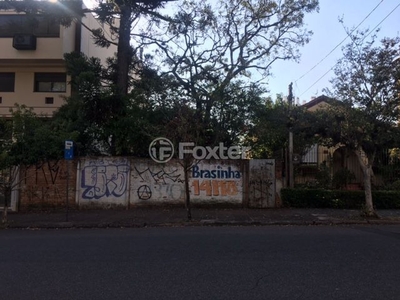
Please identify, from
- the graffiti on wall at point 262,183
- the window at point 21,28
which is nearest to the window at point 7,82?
the window at point 21,28

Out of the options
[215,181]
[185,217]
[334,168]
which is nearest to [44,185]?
[185,217]

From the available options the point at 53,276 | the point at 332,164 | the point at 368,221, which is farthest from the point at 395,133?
the point at 53,276

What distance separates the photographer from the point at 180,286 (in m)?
5.76

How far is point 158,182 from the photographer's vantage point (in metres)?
17.3

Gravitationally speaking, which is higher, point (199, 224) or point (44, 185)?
point (44, 185)

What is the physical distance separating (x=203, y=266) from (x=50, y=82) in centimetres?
1925

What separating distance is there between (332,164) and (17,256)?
1518 centimetres

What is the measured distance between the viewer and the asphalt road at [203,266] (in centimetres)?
552

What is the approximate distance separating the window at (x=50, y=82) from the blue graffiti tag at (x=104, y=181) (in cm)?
779

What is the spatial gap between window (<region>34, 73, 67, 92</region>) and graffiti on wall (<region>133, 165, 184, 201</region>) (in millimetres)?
8784

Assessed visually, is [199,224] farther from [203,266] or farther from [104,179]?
[203,266]

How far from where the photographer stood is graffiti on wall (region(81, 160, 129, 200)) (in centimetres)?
1719

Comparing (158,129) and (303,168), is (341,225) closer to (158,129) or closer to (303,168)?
(303,168)

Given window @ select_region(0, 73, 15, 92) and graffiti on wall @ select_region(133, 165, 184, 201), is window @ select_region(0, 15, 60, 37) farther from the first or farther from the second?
graffiti on wall @ select_region(133, 165, 184, 201)
